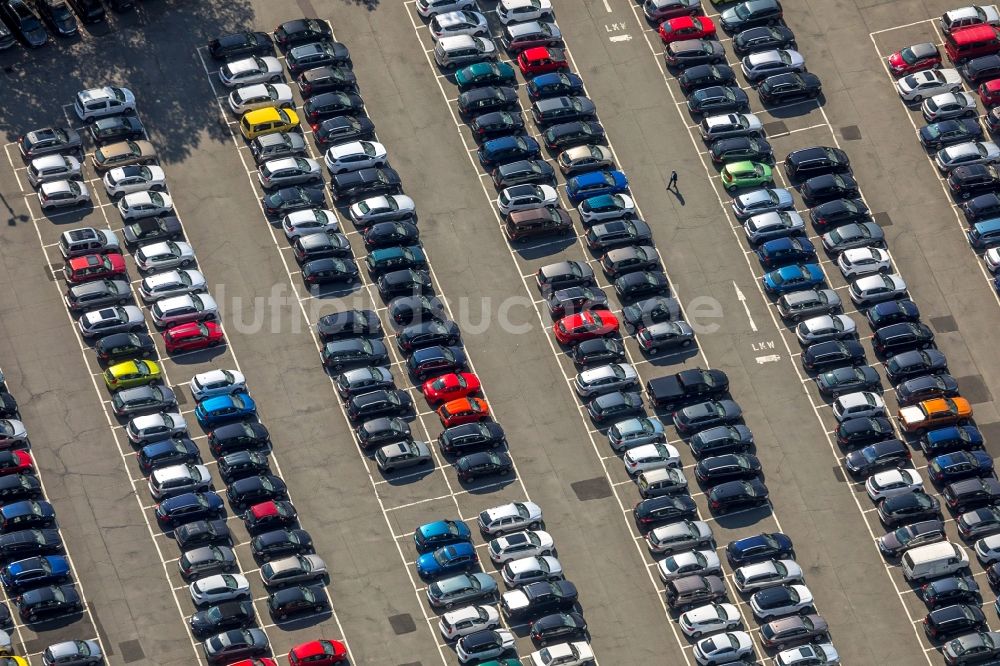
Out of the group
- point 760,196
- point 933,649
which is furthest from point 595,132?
point 933,649

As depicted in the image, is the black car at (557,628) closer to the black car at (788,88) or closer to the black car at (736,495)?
the black car at (736,495)

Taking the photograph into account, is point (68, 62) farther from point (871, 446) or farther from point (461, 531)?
point (871, 446)

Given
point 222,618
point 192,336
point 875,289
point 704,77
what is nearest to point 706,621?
point 875,289

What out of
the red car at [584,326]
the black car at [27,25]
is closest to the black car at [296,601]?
the red car at [584,326]

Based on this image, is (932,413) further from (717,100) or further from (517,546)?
(517,546)

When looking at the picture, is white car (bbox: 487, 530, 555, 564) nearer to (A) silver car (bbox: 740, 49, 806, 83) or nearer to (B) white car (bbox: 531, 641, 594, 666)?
(B) white car (bbox: 531, 641, 594, 666)

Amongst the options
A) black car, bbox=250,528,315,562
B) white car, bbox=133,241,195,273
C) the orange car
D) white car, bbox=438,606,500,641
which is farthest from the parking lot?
white car, bbox=133,241,195,273
